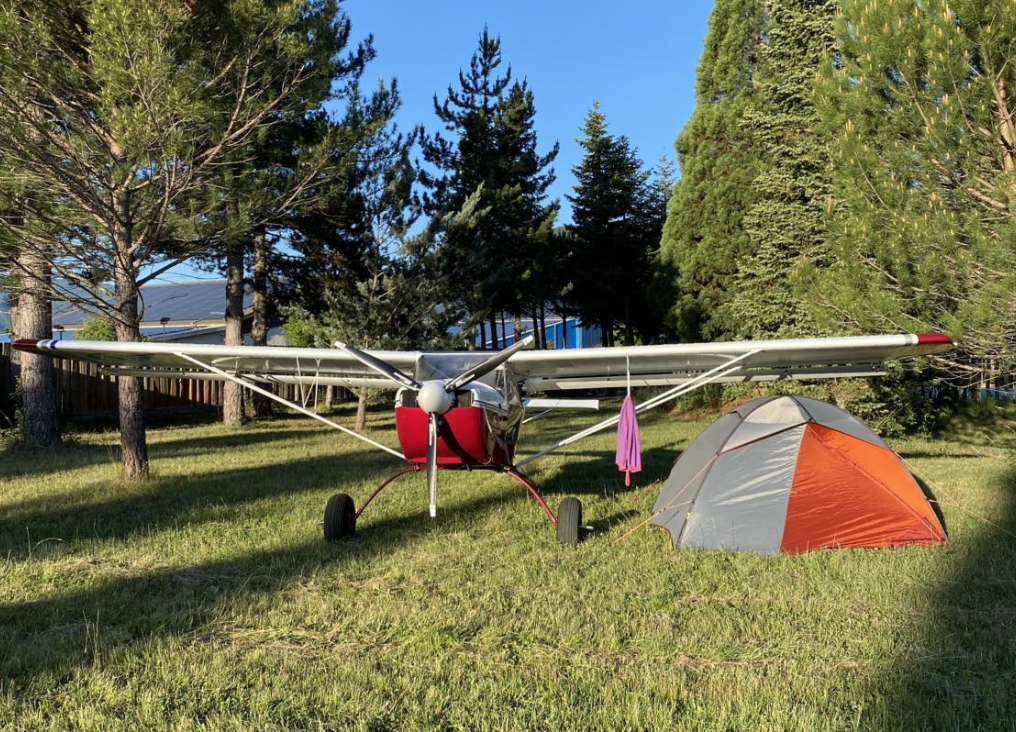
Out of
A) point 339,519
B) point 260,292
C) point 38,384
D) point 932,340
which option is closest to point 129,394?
point 339,519

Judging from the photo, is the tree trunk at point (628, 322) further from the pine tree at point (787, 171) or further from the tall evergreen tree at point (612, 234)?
the pine tree at point (787, 171)

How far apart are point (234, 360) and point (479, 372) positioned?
132 inches

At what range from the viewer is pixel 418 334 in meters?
17.5

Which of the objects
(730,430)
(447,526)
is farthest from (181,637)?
(730,430)

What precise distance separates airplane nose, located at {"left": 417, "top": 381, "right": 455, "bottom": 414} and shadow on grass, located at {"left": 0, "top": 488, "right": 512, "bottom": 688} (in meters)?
1.20

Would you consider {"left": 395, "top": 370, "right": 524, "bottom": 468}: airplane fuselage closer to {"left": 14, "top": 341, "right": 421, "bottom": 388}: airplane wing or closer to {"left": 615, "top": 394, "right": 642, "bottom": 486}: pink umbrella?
{"left": 14, "top": 341, "right": 421, "bottom": 388}: airplane wing

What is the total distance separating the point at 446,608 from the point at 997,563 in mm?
4034

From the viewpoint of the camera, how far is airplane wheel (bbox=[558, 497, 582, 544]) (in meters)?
6.15

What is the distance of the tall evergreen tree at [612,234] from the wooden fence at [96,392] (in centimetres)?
1339

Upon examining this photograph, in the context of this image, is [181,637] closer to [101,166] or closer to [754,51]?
[101,166]

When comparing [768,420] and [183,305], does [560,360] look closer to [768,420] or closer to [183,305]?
[768,420]

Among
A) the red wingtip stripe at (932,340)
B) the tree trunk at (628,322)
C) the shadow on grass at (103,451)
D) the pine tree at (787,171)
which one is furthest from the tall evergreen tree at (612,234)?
the red wingtip stripe at (932,340)

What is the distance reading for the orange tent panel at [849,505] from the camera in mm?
5840

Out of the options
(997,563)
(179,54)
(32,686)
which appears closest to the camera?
(32,686)
